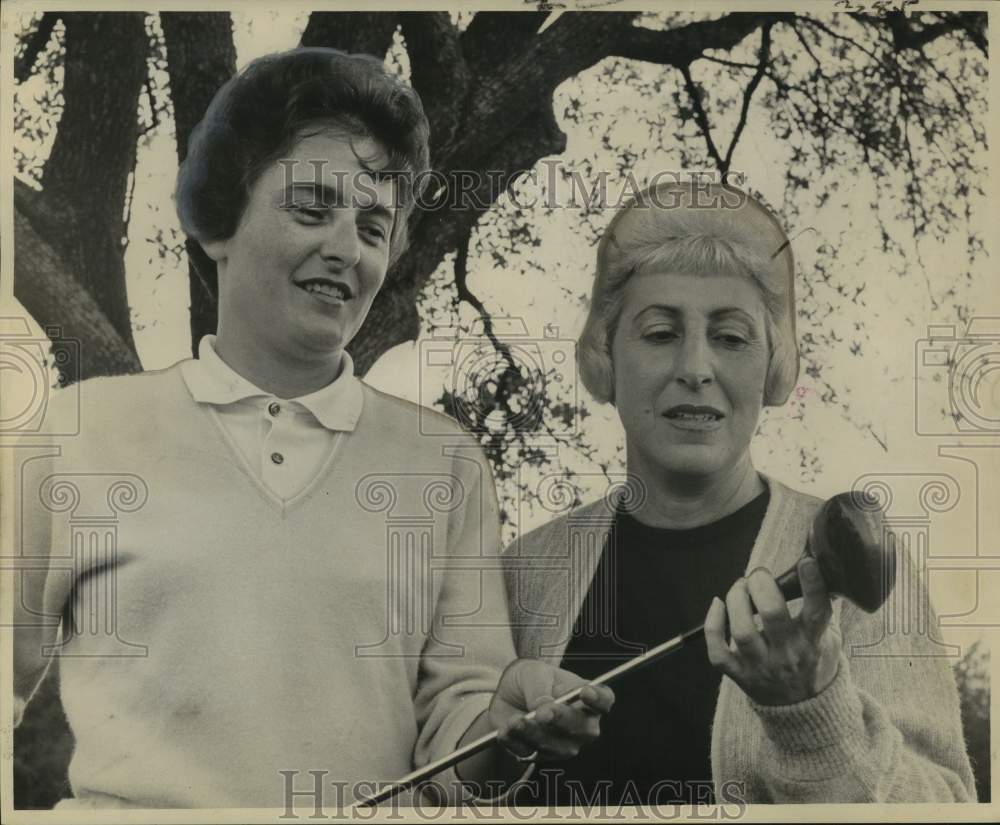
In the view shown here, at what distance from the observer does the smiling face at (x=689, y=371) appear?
466 centimetres

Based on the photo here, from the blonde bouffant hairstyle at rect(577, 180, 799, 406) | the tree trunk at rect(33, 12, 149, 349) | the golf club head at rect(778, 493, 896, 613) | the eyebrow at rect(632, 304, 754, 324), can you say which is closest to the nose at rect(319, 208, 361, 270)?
the tree trunk at rect(33, 12, 149, 349)

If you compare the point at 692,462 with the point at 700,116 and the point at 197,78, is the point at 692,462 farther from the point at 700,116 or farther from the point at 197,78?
the point at 197,78

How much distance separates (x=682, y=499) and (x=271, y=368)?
1402 millimetres

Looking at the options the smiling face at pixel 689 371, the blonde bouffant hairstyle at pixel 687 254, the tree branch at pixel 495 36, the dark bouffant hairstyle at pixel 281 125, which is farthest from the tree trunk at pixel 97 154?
the smiling face at pixel 689 371

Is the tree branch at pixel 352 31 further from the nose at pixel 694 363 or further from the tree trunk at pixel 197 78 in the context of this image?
the nose at pixel 694 363

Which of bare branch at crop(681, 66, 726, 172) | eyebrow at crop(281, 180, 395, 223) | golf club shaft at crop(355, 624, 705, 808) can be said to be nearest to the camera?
golf club shaft at crop(355, 624, 705, 808)

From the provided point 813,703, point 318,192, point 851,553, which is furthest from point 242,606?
point 851,553

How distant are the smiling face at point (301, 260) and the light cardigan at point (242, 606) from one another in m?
0.26

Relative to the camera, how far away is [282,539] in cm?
453

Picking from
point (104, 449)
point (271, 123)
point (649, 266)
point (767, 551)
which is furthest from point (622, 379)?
point (104, 449)

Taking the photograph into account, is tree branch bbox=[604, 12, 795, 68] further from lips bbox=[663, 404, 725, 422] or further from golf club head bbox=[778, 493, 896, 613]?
golf club head bbox=[778, 493, 896, 613]

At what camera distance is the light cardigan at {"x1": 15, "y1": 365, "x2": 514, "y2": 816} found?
451cm

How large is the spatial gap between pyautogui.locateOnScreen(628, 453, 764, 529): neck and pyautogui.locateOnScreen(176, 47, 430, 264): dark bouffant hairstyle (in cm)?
112

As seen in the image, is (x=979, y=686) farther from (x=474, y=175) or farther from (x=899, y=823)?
(x=474, y=175)
